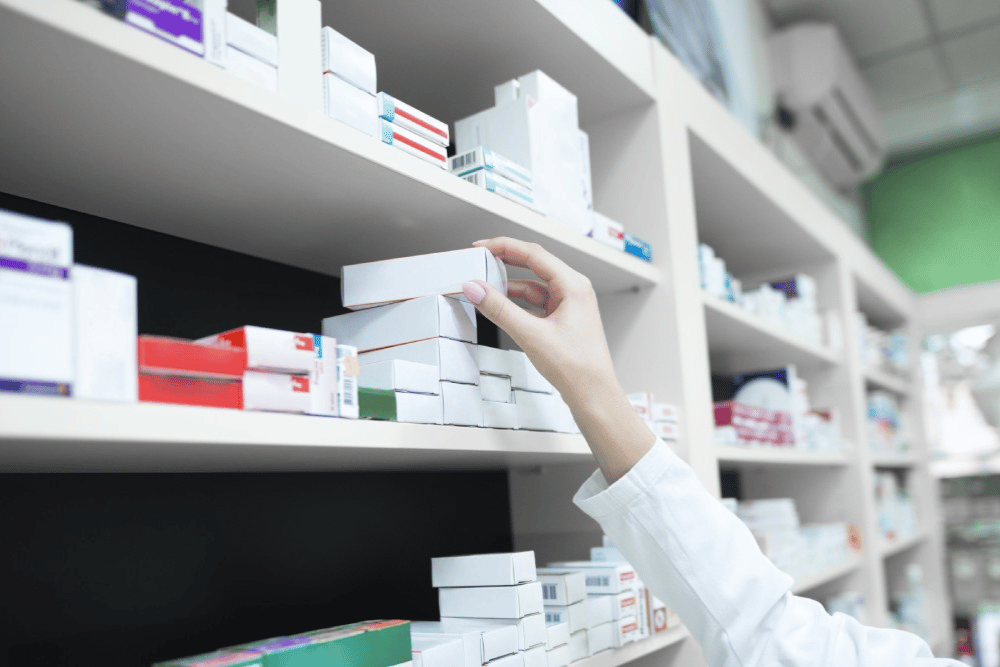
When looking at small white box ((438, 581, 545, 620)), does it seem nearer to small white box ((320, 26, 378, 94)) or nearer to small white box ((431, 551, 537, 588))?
small white box ((431, 551, 537, 588))

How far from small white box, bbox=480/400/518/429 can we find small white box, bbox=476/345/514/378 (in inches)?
1.8

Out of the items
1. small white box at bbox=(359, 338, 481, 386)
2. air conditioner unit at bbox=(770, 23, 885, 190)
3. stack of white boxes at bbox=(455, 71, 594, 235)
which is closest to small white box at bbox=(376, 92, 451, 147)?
stack of white boxes at bbox=(455, 71, 594, 235)

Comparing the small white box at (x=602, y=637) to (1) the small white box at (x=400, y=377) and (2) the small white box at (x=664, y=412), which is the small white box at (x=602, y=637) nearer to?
(2) the small white box at (x=664, y=412)

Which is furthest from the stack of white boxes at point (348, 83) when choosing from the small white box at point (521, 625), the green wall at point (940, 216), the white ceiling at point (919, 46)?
the green wall at point (940, 216)

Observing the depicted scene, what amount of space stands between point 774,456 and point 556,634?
1.12 meters

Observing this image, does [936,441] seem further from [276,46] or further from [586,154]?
[276,46]

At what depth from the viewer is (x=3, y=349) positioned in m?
0.66

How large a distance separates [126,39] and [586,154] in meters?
0.94

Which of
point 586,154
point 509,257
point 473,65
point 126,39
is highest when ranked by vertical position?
point 473,65

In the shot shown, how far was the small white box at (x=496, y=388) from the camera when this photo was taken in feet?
3.95

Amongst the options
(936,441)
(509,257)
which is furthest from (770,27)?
(509,257)

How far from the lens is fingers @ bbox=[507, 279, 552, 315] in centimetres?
127

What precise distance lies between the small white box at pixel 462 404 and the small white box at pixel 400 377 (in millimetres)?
23

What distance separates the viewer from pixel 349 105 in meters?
1.04
